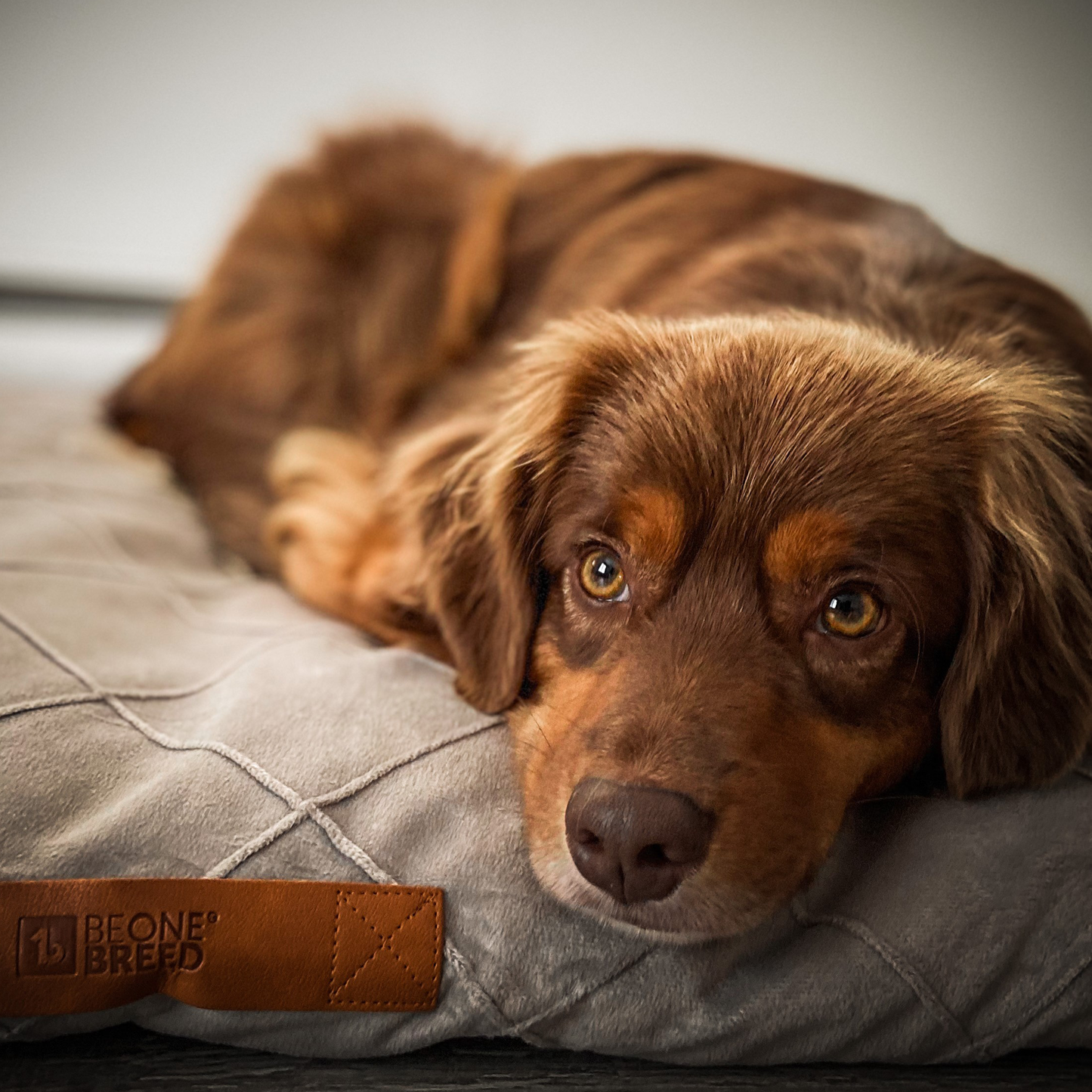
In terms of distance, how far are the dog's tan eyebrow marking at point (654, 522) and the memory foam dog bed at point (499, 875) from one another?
397 millimetres

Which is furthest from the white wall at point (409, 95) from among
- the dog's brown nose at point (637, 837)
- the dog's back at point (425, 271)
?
the dog's brown nose at point (637, 837)

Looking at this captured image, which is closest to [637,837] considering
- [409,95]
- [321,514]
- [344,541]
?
[344,541]

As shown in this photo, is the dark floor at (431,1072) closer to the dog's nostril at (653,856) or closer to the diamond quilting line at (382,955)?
the diamond quilting line at (382,955)

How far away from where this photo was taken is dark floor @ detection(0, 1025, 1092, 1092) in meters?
1.34

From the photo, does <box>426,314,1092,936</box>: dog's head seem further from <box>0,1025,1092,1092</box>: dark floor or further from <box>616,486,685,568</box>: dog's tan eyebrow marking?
<box>0,1025,1092,1092</box>: dark floor

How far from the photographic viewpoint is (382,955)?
136cm

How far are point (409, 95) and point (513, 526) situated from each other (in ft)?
8.81

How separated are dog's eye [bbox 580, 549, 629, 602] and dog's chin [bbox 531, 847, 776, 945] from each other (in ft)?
1.42

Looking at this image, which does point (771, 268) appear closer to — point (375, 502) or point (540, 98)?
point (375, 502)

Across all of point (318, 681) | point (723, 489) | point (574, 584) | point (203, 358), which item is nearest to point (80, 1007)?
point (318, 681)

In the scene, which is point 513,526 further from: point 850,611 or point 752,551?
point 850,611

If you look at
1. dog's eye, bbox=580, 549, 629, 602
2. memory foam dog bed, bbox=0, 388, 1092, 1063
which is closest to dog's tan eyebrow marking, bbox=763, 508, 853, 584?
dog's eye, bbox=580, 549, 629, 602

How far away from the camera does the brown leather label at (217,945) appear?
1.29 meters

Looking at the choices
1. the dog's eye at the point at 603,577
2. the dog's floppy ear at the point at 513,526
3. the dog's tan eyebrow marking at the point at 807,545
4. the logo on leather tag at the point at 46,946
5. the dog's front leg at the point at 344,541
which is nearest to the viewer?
the logo on leather tag at the point at 46,946
